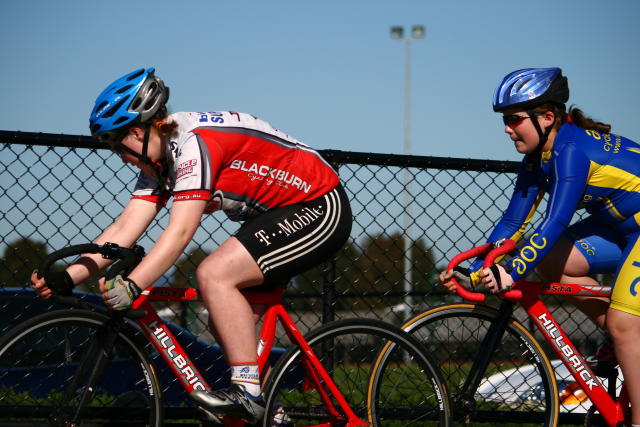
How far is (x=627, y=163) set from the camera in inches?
113

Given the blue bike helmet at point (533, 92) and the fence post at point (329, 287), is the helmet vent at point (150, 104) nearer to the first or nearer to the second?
the fence post at point (329, 287)

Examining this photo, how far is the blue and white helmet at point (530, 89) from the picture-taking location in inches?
111

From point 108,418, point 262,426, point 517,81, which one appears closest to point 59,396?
point 108,418

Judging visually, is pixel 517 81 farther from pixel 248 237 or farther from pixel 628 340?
pixel 248 237

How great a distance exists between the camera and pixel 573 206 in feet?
8.81

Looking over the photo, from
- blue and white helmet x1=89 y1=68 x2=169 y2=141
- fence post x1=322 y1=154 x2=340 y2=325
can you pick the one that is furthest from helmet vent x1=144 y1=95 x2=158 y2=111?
fence post x1=322 y1=154 x2=340 y2=325

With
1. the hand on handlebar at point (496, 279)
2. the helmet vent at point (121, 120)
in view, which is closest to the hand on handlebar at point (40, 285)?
the helmet vent at point (121, 120)

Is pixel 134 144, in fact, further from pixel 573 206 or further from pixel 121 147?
pixel 573 206

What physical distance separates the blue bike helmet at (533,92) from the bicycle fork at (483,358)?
0.85 m

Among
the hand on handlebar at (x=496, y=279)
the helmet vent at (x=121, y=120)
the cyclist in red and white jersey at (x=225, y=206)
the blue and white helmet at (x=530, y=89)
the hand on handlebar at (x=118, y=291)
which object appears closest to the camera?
the hand on handlebar at (x=118, y=291)

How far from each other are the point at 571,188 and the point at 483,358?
94cm

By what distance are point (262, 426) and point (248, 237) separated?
86 centimetres

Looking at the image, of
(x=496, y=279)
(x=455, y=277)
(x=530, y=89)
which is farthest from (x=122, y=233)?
(x=530, y=89)

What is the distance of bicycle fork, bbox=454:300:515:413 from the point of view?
2844mm
